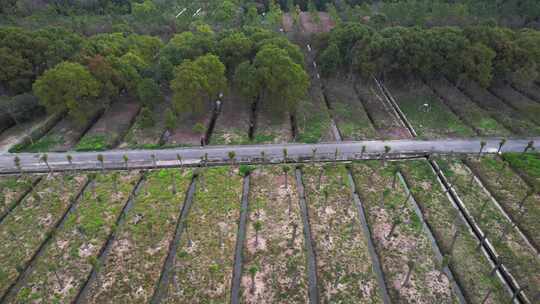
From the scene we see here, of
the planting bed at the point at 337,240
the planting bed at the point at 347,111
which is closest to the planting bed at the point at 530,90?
the planting bed at the point at 347,111

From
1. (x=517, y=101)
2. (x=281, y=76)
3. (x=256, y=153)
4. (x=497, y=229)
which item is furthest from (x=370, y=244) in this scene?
(x=517, y=101)

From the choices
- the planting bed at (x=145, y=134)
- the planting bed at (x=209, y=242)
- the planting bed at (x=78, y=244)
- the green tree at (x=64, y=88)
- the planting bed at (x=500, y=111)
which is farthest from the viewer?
the planting bed at (x=500, y=111)

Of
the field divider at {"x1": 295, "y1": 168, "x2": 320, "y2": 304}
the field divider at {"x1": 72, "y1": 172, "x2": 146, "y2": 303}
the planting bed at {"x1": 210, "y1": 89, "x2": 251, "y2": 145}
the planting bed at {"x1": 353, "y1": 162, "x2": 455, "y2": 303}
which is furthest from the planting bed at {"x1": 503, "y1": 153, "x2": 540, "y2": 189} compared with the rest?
the field divider at {"x1": 72, "y1": 172, "x2": 146, "y2": 303}

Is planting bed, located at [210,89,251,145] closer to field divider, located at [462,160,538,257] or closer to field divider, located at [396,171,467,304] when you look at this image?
field divider, located at [396,171,467,304]

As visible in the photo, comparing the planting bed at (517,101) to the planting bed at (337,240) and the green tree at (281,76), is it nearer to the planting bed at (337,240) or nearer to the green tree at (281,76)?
the planting bed at (337,240)

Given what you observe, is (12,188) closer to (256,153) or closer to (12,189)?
(12,189)

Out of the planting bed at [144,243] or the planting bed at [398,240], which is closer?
the planting bed at [398,240]
